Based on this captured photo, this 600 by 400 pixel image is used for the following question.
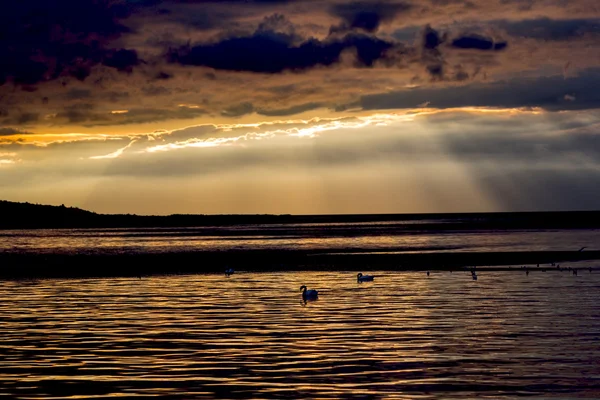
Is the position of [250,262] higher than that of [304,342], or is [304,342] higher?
[250,262]

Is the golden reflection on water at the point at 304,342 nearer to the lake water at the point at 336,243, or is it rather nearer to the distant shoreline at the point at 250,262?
the distant shoreline at the point at 250,262

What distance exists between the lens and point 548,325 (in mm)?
32500

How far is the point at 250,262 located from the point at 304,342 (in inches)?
1874

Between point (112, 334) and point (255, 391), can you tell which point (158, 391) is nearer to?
point (255, 391)

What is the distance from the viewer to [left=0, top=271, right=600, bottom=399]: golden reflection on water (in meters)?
22.6

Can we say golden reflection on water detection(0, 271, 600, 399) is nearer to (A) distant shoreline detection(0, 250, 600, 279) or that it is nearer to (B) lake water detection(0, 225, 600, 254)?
(A) distant shoreline detection(0, 250, 600, 279)

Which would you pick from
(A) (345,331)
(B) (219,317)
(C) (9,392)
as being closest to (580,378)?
(A) (345,331)

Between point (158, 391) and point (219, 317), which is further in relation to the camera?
point (219, 317)

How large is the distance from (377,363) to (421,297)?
18043 millimetres

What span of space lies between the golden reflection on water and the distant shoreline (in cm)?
1680

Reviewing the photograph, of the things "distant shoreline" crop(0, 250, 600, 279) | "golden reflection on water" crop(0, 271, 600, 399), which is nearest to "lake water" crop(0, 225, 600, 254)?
"distant shoreline" crop(0, 250, 600, 279)

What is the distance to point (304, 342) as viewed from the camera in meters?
29.2

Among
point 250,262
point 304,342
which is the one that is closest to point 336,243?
point 250,262

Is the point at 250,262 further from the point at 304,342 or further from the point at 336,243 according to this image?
the point at 304,342
